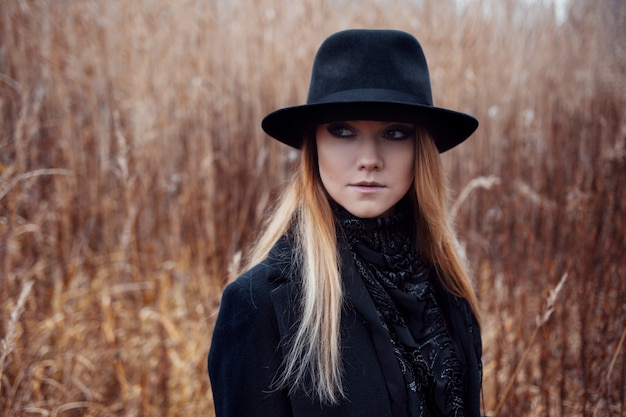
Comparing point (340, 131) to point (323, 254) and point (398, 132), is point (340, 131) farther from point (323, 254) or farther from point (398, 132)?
point (323, 254)

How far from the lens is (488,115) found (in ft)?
10.8

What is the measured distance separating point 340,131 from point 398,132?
0.46 feet

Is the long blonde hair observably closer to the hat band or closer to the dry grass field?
the hat band

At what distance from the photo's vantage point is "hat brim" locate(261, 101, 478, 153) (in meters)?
1.10

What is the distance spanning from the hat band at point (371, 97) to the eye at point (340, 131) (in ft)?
0.22

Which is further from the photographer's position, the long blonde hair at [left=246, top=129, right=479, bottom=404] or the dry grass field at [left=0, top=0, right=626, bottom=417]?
the dry grass field at [left=0, top=0, right=626, bottom=417]

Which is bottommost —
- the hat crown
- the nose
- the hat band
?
the nose

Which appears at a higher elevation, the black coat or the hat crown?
the hat crown

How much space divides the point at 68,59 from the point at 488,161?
263 cm

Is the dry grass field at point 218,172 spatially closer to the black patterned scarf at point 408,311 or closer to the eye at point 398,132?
the black patterned scarf at point 408,311

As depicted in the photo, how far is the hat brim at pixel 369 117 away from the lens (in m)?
1.10

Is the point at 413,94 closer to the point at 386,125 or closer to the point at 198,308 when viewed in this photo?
the point at 386,125

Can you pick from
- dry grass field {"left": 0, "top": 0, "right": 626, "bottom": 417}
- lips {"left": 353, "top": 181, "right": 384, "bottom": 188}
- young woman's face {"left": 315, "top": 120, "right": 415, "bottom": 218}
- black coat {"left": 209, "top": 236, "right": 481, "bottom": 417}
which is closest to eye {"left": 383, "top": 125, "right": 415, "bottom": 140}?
young woman's face {"left": 315, "top": 120, "right": 415, "bottom": 218}

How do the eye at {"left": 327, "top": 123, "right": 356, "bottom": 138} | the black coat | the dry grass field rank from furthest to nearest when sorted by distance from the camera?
the dry grass field, the eye at {"left": 327, "top": 123, "right": 356, "bottom": 138}, the black coat
